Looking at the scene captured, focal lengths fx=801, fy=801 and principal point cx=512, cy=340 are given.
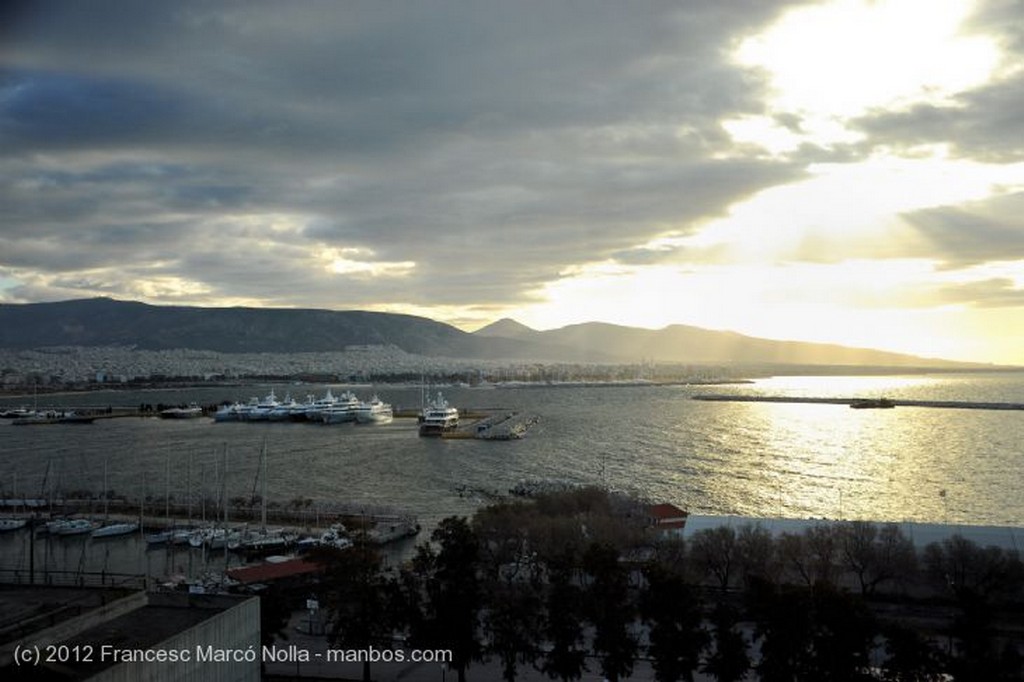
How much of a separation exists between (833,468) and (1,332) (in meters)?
168

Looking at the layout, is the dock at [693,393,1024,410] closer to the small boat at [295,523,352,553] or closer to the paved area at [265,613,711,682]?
the small boat at [295,523,352,553]

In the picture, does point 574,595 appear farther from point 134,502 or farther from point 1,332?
point 1,332

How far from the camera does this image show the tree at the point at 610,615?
789 centimetres

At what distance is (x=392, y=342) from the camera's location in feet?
543

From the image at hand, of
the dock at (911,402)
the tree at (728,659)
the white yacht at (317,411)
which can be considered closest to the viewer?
the tree at (728,659)

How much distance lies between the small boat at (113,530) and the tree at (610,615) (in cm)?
1235

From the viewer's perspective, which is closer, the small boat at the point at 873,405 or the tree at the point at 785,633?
the tree at the point at 785,633

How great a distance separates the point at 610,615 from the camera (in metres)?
8.16

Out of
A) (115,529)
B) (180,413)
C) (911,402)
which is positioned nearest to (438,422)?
(180,413)

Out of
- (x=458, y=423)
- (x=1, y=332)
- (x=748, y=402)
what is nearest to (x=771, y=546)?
(x=458, y=423)

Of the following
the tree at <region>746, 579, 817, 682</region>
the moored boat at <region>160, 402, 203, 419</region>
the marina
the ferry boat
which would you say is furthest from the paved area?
the moored boat at <region>160, 402, 203, 419</region>

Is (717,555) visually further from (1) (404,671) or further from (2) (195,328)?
(2) (195,328)

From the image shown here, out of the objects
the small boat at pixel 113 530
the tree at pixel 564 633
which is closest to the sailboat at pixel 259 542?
the small boat at pixel 113 530

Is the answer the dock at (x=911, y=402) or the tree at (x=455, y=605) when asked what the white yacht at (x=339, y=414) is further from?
the tree at (x=455, y=605)
